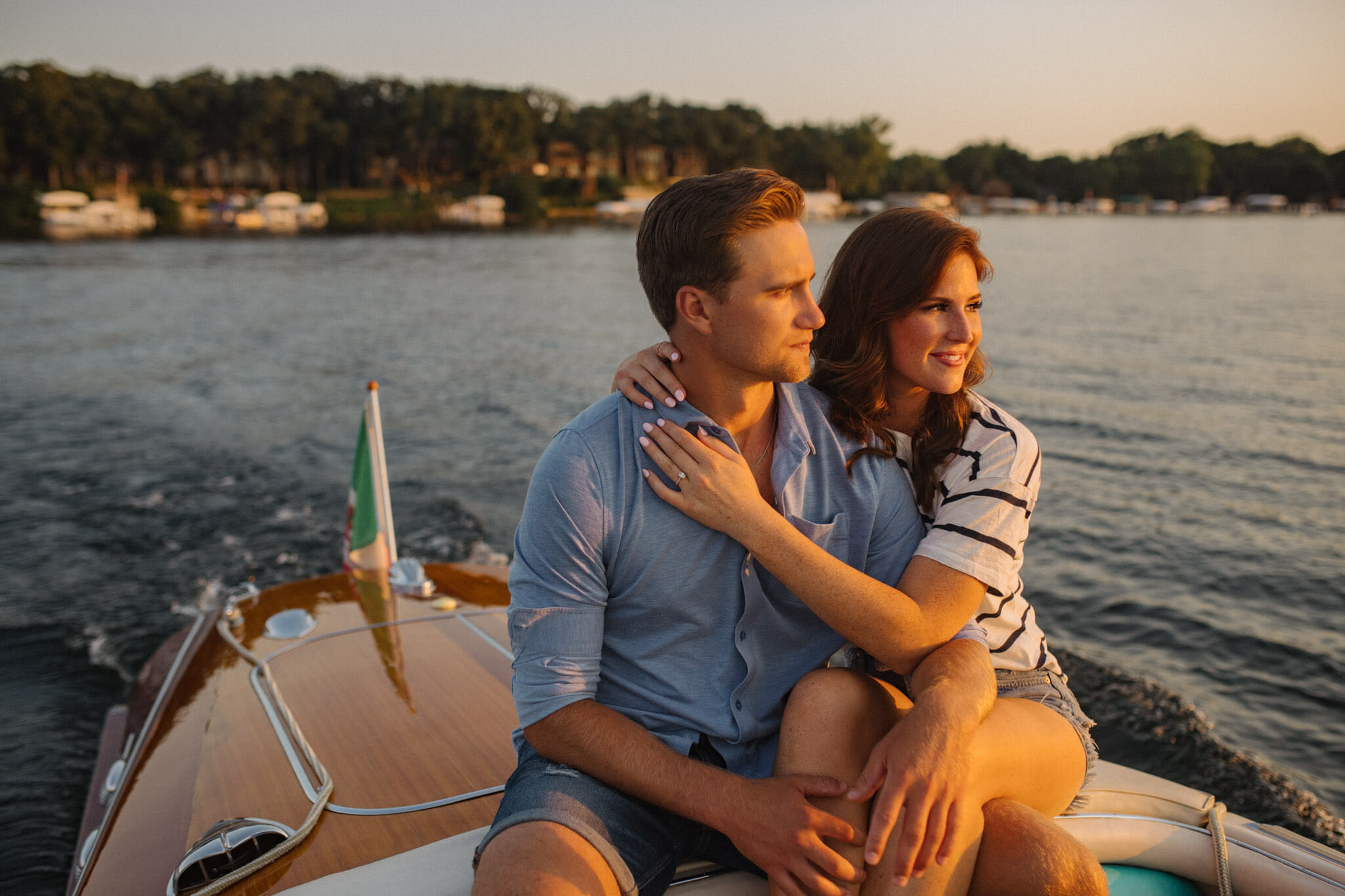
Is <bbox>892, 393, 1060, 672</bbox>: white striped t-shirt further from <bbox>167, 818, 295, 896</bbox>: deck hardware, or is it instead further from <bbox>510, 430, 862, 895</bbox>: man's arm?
<bbox>167, 818, 295, 896</bbox>: deck hardware

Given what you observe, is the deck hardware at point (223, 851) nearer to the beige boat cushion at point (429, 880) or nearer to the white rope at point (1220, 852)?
the beige boat cushion at point (429, 880)

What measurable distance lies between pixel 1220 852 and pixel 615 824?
149cm

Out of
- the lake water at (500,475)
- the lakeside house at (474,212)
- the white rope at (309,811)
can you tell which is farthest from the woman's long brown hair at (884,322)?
the lakeside house at (474,212)

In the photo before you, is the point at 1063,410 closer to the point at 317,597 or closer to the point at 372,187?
the point at 317,597

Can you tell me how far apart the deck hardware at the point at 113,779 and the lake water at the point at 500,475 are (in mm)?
485

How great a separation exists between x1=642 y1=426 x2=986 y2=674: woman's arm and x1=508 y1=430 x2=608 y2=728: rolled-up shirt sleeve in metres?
0.15

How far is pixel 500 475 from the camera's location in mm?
9547

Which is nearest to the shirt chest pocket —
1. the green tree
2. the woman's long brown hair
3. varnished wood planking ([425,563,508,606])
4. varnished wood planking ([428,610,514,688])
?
the woman's long brown hair

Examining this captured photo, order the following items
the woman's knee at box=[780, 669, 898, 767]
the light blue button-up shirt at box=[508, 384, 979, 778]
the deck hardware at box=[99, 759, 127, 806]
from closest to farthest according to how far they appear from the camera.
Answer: the woman's knee at box=[780, 669, 898, 767] → the light blue button-up shirt at box=[508, 384, 979, 778] → the deck hardware at box=[99, 759, 127, 806]

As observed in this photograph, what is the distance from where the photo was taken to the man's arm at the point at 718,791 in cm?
166

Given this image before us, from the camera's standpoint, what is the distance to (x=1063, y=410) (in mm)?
11516

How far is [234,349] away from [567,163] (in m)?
77.4

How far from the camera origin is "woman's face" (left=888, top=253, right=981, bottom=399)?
2.19 m

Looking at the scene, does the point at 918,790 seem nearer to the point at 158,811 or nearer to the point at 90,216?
the point at 158,811
